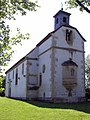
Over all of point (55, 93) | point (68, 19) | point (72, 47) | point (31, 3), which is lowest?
point (55, 93)

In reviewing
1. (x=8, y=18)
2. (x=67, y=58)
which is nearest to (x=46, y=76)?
(x=67, y=58)

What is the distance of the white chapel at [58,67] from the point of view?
35.1m

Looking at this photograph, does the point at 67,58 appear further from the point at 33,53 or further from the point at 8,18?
the point at 8,18

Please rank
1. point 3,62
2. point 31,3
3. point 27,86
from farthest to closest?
point 27,86 < point 31,3 < point 3,62

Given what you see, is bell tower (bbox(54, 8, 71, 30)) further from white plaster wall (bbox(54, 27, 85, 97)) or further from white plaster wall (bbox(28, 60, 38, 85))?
white plaster wall (bbox(28, 60, 38, 85))

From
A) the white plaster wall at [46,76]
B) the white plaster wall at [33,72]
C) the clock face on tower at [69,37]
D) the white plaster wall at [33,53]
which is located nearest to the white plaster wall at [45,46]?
the white plaster wall at [46,76]

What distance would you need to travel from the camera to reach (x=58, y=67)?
35.4m

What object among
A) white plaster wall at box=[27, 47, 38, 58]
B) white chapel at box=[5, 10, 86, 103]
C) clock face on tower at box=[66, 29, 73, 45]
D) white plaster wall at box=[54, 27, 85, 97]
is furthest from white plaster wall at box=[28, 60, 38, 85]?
clock face on tower at box=[66, 29, 73, 45]

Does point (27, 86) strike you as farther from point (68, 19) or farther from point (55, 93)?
point (68, 19)

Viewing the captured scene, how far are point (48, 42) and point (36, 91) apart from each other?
31.2 feet

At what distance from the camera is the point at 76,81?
3644cm

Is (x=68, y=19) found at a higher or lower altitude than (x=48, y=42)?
higher

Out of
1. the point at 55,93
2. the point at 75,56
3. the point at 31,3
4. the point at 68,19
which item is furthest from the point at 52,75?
the point at 31,3

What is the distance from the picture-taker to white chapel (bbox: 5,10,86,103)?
115 ft
